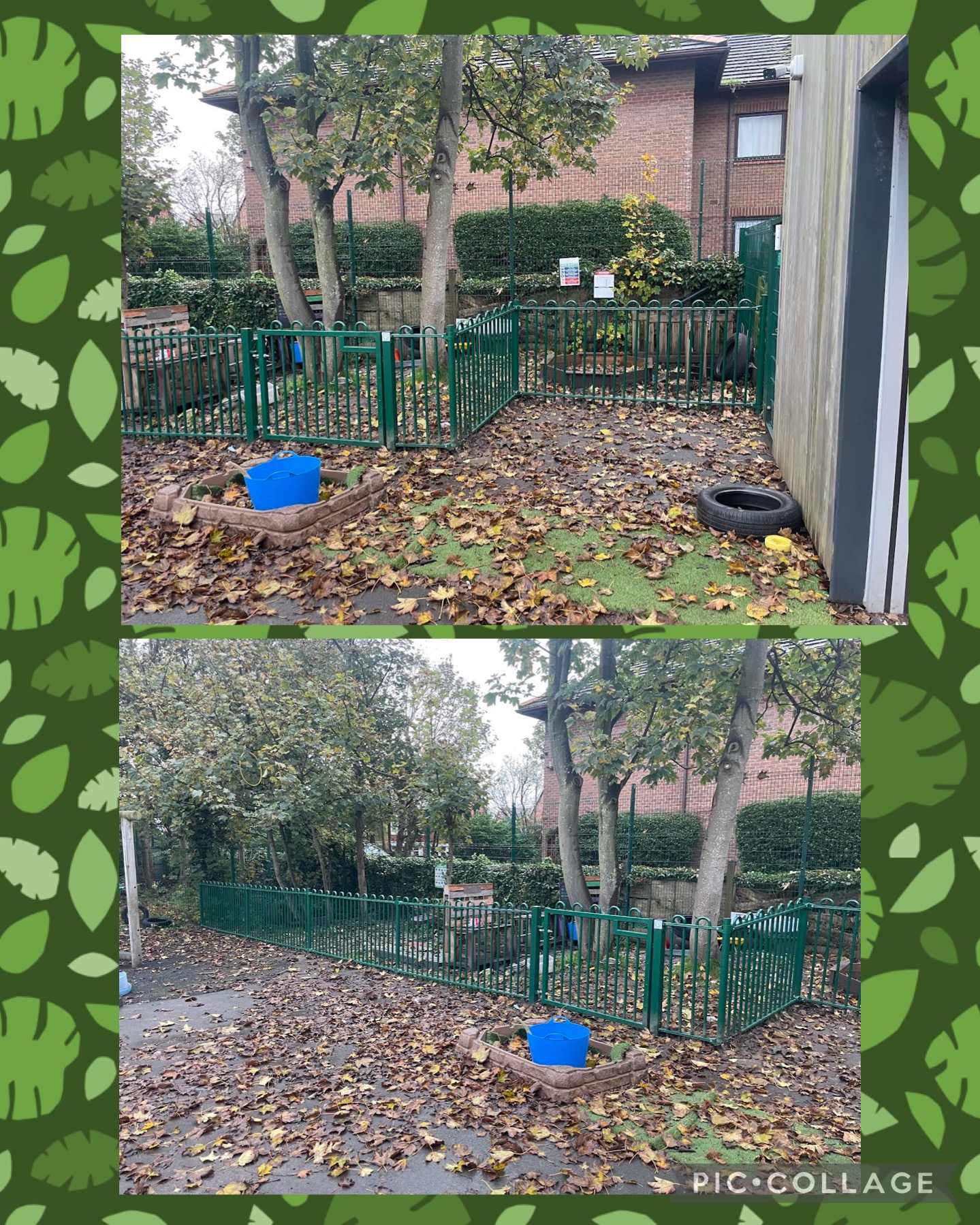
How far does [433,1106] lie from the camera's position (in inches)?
255

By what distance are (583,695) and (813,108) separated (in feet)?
23.3

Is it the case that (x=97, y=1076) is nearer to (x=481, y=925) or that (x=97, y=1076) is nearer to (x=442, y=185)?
(x=481, y=925)

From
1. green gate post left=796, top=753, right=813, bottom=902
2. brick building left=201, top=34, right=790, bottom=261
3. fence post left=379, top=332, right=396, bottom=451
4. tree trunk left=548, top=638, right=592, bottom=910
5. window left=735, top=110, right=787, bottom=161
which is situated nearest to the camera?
fence post left=379, top=332, right=396, bottom=451

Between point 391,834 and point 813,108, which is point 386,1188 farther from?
point 391,834

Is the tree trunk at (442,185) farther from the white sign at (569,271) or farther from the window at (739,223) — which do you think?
the window at (739,223)

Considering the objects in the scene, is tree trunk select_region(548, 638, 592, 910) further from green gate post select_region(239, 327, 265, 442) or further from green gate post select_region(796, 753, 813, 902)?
green gate post select_region(239, 327, 265, 442)

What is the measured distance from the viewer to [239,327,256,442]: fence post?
995 cm

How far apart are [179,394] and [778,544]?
786cm

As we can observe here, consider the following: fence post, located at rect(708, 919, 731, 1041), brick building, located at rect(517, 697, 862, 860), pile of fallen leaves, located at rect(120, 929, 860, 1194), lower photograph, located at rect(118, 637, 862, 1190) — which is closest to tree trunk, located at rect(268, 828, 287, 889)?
lower photograph, located at rect(118, 637, 862, 1190)

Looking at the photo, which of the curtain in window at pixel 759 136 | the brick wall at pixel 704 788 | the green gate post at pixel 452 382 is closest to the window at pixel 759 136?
the curtain in window at pixel 759 136

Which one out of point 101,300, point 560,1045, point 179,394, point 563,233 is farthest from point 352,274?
point 101,300

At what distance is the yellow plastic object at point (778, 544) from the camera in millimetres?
6555

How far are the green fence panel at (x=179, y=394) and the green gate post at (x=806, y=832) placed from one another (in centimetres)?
785

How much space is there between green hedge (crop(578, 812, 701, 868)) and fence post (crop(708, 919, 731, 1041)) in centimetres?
871
